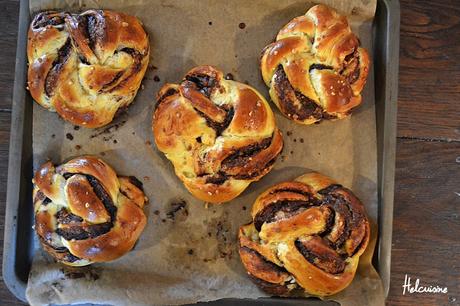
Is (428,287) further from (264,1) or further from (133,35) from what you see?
(133,35)

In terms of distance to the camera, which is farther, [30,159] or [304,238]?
[30,159]

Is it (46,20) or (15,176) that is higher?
(46,20)

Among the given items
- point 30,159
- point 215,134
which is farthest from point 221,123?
point 30,159

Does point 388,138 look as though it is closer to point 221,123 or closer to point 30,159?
point 221,123

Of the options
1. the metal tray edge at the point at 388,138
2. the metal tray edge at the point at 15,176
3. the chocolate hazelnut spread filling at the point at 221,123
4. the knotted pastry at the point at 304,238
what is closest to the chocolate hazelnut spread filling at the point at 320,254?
the knotted pastry at the point at 304,238

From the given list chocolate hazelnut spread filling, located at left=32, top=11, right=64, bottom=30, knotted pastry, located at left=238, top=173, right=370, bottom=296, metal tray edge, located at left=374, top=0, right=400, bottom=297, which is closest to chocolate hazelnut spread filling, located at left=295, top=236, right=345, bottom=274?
knotted pastry, located at left=238, top=173, right=370, bottom=296

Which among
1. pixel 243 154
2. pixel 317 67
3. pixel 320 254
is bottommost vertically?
pixel 320 254
